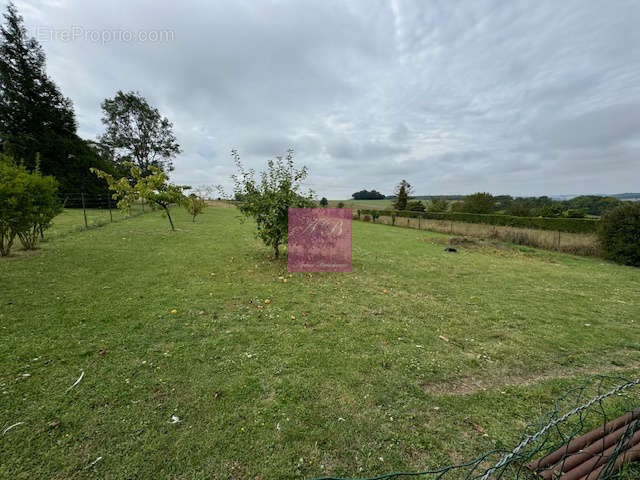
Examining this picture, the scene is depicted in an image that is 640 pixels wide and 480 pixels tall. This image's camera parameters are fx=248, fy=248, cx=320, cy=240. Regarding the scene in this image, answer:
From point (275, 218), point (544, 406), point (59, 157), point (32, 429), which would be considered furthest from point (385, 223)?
point (59, 157)

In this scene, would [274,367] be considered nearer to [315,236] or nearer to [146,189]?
[315,236]

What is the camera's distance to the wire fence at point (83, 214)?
11.6m

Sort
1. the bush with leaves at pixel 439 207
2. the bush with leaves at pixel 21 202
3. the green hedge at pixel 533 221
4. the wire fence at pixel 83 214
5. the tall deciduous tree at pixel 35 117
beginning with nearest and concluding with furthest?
the bush with leaves at pixel 21 202 < the wire fence at pixel 83 214 < the green hedge at pixel 533 221 < the tall deciduous tree at pixel 35 117 < the bush with leaves at pixel 439 207

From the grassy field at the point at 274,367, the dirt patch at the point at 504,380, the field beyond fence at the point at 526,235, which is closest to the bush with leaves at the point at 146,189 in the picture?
the grassy field at the point at 274,367

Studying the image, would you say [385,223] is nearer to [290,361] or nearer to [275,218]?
[275,218]

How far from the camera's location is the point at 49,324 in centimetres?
365

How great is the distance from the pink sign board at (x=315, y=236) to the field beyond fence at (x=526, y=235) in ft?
41.6

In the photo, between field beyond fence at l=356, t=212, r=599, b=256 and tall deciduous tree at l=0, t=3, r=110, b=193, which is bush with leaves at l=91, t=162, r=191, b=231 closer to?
tall deciduous tree at l=0, t=3, r=110, b=193

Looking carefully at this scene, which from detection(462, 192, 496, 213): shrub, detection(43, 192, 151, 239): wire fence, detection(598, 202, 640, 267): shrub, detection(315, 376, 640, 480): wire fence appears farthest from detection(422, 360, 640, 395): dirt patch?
detection(462, 192, 496, 213): shrub

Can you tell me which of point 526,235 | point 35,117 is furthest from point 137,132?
point 526,235

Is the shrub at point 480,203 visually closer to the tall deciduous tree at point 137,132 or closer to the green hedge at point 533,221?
the green hedge at point 533,221

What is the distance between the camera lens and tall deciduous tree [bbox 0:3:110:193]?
22.6 meters

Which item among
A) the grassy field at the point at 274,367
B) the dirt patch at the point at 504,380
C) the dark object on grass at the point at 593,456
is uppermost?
the dark object on grass at the point at 593,456

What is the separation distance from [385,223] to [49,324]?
26.1 meters
